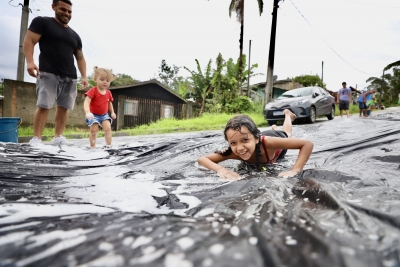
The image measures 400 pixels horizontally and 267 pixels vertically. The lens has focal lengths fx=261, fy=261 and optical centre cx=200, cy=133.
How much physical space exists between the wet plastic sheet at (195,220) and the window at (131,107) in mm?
14665

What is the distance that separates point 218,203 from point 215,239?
415mm

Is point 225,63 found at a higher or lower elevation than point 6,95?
higher

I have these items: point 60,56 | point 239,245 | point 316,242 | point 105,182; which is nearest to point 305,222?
point 316,242

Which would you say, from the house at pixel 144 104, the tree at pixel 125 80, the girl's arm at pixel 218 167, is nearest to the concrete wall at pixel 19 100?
the house at pixel 144 104

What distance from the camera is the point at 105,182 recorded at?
1643mm

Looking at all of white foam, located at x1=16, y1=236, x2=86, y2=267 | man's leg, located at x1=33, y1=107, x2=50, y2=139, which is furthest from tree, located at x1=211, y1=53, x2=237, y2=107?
white foam, located at x1=16, y1=236, x2=86, y2=267

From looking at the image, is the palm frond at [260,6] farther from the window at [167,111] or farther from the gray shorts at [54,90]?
the gray shorts at [54,90]

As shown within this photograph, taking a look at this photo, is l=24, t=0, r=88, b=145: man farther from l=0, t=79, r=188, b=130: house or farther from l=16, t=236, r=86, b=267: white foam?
l=0, t=79, r=188, b=130: house

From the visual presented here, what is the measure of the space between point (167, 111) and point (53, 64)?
14.2 m

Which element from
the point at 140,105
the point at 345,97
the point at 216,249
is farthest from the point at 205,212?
the point at 140,105

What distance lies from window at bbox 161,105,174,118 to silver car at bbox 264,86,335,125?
9872 millimetres

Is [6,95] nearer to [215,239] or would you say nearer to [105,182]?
[105,182]

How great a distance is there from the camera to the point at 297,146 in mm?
1987

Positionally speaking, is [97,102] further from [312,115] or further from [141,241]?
Answer: [312,115]
